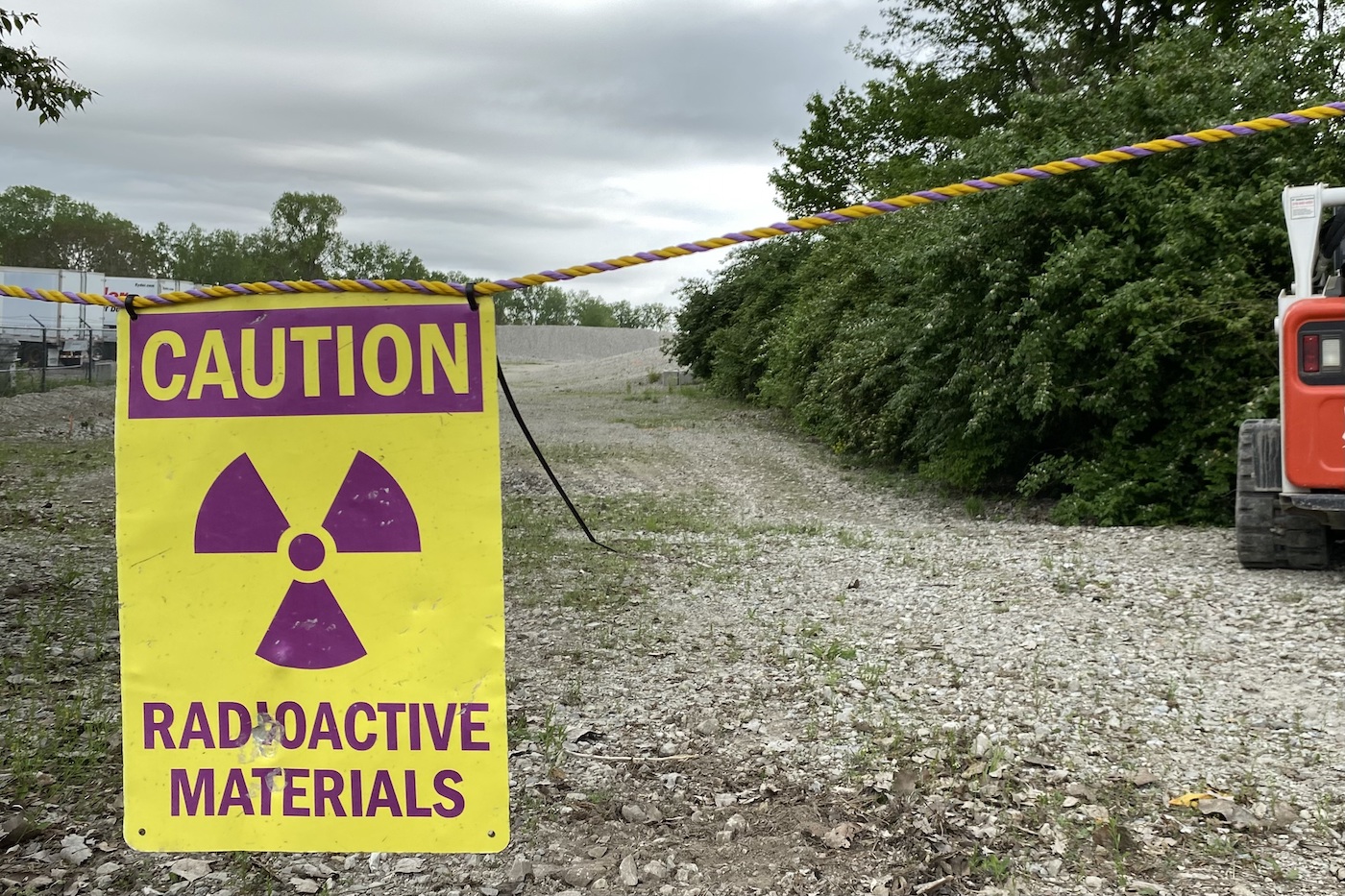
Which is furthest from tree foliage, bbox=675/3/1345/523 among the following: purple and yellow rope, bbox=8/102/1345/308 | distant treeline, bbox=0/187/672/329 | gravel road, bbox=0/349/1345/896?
distant treeline, bbox=0/187/672/329

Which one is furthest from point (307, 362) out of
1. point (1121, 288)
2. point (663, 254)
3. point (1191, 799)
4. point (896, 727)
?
point (1121, 288)

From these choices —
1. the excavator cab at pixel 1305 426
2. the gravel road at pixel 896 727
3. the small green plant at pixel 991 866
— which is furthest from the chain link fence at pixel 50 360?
the small green plant at pixel 991 866

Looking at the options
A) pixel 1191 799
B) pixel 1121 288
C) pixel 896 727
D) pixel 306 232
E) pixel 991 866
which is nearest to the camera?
pixel 991 866

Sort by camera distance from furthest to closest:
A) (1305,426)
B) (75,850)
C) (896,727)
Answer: (1305,426) < (896,727) < (75,850)

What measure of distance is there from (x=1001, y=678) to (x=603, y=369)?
2040 inches

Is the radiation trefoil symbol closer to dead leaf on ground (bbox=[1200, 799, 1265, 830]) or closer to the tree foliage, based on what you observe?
dead leaf on ground (bbox=[1200, 799, 1265, 830])

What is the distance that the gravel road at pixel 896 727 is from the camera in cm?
331

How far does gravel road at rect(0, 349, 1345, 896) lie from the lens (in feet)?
10.9

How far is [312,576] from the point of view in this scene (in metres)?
2.16

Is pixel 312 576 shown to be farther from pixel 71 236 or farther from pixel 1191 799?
pixel 71 236

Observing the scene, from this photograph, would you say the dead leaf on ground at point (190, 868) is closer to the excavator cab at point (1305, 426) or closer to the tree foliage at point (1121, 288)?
the excavator cab at point (1305, 426)

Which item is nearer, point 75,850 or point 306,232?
point 75,850

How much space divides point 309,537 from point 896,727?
120 inches

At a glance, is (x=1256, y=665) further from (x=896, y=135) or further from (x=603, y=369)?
(x=603, y=369)
